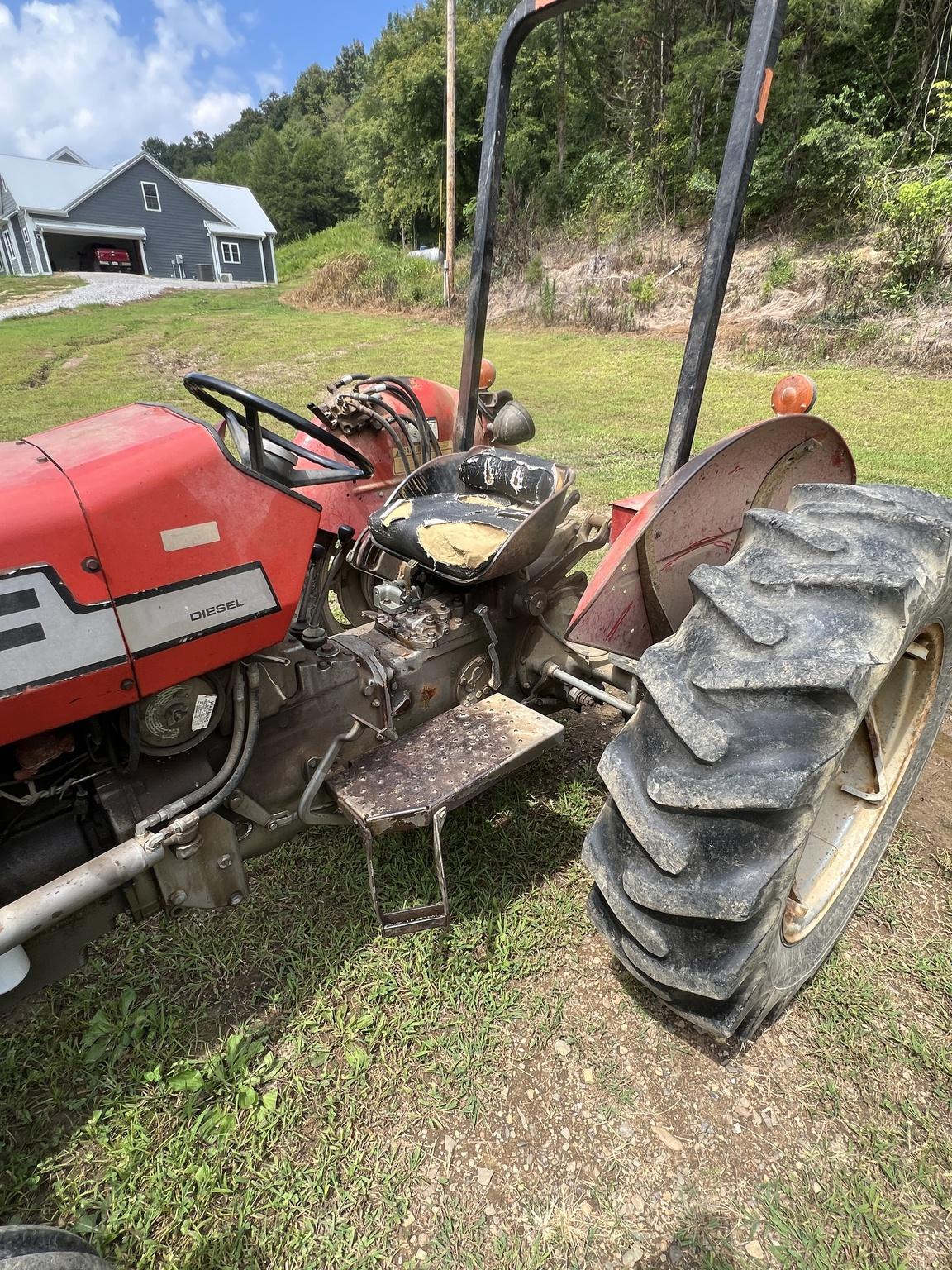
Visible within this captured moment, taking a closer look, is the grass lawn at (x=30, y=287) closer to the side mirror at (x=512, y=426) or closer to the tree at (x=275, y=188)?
the tree at (x=275, y=188)

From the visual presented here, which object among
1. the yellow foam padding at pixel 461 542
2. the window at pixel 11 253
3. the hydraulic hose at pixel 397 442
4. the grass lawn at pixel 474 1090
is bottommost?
the grass lawn at pixel 474 1090

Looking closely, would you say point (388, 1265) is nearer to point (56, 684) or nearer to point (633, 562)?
point (56, 684)

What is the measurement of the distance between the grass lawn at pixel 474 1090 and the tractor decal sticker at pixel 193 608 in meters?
1.02

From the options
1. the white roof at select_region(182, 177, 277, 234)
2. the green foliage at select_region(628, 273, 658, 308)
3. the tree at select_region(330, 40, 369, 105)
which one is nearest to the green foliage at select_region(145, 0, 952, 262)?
the green foliage at select_region(628, 273, 658, 308)

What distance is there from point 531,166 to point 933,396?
53.8ft

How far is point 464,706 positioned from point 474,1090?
912 mm

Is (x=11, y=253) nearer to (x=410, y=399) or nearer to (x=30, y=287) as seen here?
(x=30, y=287)

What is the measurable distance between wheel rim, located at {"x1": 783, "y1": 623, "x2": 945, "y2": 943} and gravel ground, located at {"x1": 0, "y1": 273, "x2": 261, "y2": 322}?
67.4ft

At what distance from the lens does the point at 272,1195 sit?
143cm

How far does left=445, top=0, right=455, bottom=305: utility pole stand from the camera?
14.3 m

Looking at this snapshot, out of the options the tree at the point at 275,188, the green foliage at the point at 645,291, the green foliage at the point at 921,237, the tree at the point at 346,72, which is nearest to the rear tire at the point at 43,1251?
the green foliage at the point at 921,237

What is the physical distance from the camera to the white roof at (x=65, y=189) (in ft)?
97.2

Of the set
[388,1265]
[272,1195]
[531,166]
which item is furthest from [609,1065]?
[531,166]

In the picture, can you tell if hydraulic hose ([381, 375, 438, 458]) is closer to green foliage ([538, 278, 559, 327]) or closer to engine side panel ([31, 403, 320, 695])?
engine side panel ([31, 403, 320, 695])
